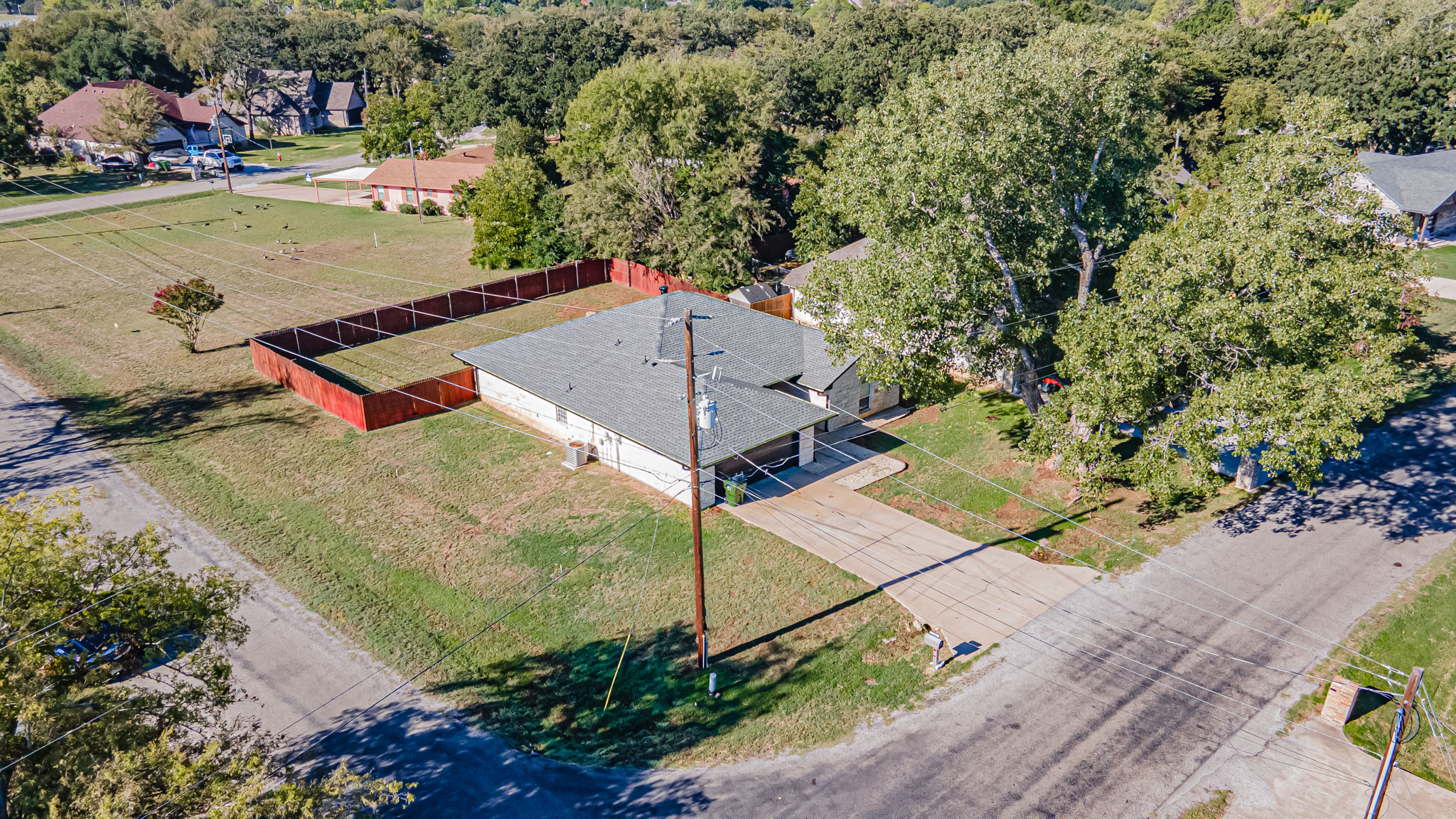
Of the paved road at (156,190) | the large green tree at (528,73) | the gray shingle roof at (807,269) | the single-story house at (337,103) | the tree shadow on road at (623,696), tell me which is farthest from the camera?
the single-story house at (337,103)

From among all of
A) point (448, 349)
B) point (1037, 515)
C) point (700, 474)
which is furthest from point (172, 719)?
point (448, 349)

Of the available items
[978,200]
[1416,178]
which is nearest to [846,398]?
[978,200]

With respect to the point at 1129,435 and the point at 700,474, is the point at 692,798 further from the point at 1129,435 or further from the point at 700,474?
the point at 1129,435

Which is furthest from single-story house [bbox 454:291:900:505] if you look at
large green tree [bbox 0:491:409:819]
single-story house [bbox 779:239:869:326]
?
large green tree [bbox 0:491:409:819]

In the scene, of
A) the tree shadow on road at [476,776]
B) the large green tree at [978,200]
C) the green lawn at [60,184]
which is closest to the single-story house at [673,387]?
the large green tree at [978,200]

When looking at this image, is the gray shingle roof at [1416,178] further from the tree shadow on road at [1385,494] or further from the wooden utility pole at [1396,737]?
the wooden utility pole at [1396,737]

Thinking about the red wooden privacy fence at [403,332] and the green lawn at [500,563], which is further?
the red wooden privacy fence at [403,332]

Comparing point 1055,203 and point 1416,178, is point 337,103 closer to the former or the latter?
point 1055,203
